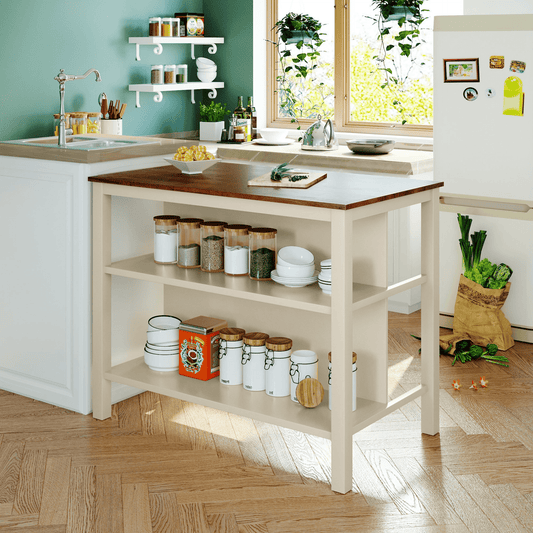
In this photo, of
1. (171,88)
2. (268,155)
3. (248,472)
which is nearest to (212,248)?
(248,472)

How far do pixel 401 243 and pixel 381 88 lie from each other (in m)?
1.31

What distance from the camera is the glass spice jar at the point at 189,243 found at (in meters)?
3.08

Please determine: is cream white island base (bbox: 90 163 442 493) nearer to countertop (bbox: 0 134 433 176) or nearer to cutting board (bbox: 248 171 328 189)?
cutting board (bbox: 248 171 328 189)

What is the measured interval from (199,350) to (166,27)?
9.94 ft

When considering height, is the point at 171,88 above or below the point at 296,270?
above

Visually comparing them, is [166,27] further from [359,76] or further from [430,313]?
[430,313]

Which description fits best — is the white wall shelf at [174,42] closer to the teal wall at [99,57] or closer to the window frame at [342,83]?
the teal wall at [99,57]

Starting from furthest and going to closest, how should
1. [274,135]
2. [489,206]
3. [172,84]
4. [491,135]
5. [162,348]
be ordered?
[172,84] → [274,135] → [489,206] → [491,135] → [162,348]

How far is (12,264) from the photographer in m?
3.40

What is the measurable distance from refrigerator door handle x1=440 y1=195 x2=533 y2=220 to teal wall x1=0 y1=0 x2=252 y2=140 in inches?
84.3

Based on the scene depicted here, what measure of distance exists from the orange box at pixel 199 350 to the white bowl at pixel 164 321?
147 millimetres

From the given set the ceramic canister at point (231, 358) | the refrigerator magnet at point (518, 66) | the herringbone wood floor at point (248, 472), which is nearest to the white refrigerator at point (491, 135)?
the refrigerator magnet at point (518, 66)

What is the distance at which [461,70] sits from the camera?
4059 millimetres

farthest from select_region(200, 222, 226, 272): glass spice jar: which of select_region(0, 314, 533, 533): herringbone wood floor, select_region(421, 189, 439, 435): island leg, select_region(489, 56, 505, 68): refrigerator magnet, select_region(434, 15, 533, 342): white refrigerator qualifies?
select_region(489, 56, 505, 68): refrigerator magnet
